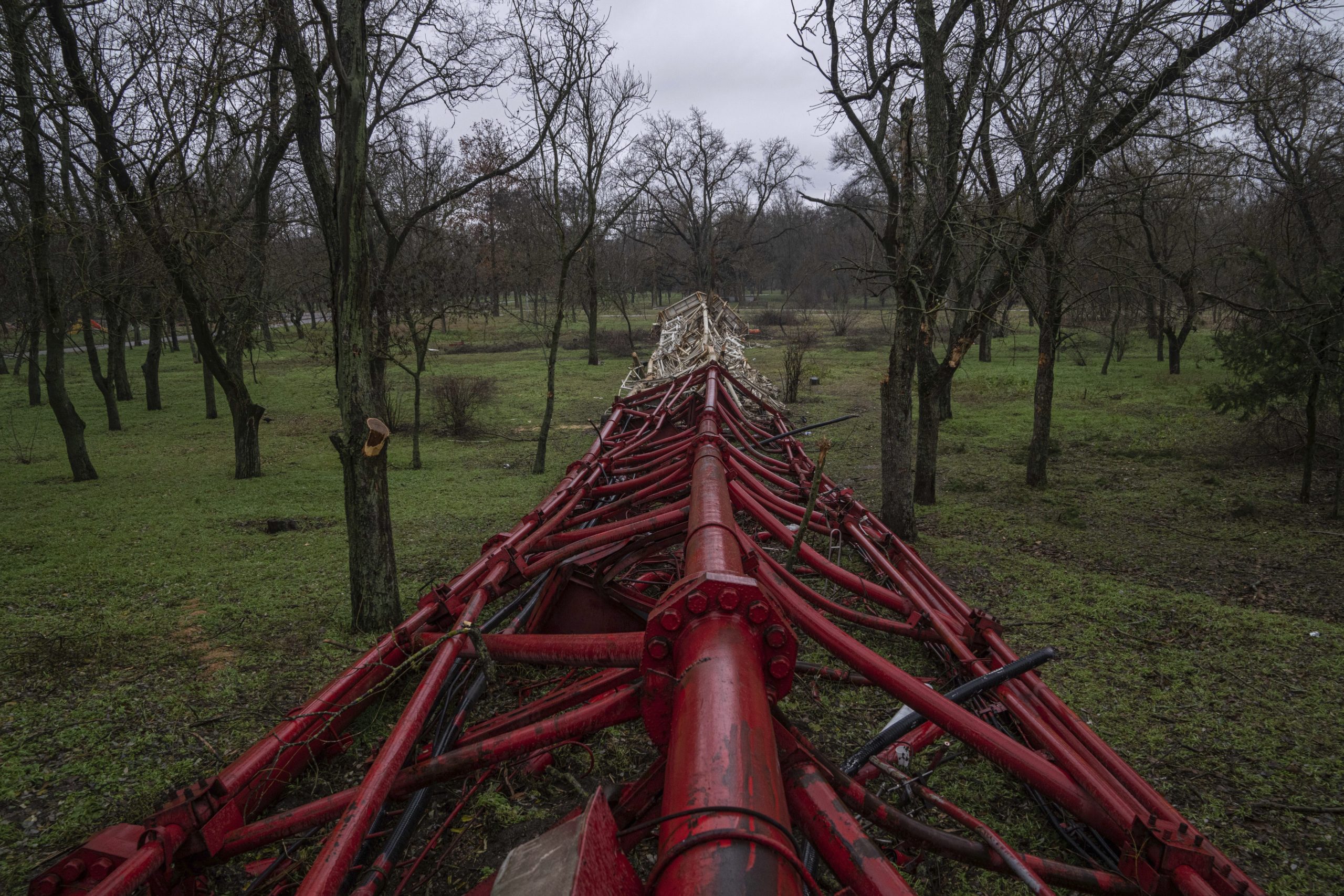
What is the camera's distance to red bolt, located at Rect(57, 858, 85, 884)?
1957mm

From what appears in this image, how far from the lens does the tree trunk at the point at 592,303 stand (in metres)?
24.2

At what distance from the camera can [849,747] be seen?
363cm

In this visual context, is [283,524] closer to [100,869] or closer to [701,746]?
[100,869]

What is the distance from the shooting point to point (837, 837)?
1.49m

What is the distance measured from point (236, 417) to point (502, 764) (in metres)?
8.82

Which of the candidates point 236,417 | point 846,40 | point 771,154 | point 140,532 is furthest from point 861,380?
point 771,154

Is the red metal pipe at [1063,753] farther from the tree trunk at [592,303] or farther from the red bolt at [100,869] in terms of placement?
the tree trunk at [592,303]

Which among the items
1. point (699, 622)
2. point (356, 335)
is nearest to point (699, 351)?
point (356, 335)

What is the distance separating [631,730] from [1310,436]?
9.02 metres

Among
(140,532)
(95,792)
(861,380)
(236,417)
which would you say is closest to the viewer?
(95,792)

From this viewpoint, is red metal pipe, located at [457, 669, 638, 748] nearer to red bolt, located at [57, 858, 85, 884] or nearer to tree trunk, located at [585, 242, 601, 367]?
red bolt, located at [57, 858, 85, 884]

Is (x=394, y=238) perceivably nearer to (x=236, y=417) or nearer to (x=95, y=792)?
(x=236, y=417)

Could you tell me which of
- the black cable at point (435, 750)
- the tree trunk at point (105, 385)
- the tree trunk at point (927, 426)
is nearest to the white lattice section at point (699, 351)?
the tree trunk at point (927, 426)

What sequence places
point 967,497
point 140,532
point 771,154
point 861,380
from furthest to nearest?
1. point 771,154
2. point 861,380
3. point 967,497
4. point 140,532
